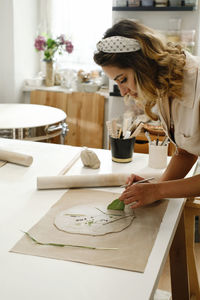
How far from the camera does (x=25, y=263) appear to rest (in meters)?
1.07

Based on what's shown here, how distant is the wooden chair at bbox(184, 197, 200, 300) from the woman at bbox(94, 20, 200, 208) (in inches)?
14.8

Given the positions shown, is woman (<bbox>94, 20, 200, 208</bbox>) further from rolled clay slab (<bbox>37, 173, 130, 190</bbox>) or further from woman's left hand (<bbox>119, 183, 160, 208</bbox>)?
rolled clay slab (<bbox>37, 173, 130, 190</bbox>)

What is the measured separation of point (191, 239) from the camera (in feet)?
6.09

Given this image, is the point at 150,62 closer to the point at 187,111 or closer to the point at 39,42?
the point at 187,111

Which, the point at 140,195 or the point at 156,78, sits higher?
the point at 156,78

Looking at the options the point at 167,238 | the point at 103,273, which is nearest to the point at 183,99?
the point at 167,238

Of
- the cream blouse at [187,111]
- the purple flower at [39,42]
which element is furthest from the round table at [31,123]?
the cream blouse at [187,111]

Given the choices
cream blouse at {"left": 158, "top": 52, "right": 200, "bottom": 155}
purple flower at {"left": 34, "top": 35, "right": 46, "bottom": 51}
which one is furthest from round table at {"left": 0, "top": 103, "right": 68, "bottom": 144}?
cream blouse at {"left": 158, "top": 52, "right": 200, "bottom": 155}

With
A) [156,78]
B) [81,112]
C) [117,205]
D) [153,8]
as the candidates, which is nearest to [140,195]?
[117,205]

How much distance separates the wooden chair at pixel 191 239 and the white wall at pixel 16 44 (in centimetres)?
252

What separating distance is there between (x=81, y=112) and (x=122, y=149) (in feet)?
6.61

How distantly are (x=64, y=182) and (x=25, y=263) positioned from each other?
1.72 ft

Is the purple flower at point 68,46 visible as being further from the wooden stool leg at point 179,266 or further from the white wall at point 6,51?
the wooden stool leg at point 179,266

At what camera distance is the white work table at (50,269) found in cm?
95
